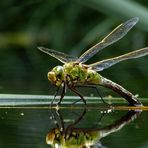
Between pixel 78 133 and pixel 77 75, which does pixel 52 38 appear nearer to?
pixel 77 75

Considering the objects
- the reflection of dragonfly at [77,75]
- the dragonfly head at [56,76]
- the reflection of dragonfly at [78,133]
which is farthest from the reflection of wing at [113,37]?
the reflection of dragonfly at [78,133]

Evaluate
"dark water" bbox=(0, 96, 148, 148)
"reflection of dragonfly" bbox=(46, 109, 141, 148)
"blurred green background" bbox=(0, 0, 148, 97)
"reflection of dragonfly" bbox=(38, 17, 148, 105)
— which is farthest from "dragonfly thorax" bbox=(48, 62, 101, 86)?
"blurred green background" bbox=(0, 0, 148, 97)

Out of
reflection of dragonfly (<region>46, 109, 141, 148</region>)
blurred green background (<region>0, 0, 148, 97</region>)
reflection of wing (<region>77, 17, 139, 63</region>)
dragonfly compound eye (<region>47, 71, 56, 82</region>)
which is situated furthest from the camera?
blurred green background (<region>0, 0, 148, 97</region>)

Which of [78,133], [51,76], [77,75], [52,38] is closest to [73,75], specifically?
[77,75]

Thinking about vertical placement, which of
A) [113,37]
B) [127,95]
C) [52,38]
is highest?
[52,38]

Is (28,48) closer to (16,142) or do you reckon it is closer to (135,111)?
(135,111)

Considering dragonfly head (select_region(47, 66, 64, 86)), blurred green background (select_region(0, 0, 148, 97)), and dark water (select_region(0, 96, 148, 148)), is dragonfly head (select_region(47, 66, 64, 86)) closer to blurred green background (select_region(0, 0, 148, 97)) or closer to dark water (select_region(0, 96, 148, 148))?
dark water (select_region(0, 96, 148, 148))
